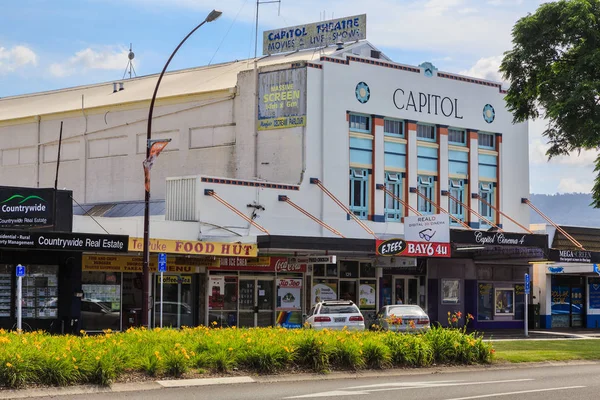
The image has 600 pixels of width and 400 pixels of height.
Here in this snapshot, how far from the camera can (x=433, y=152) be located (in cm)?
4609

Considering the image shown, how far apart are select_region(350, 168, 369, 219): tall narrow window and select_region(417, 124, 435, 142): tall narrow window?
400 centimetres

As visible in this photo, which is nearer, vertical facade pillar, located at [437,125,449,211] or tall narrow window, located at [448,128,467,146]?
vertical facade pillar, located at [437,125,449,211]

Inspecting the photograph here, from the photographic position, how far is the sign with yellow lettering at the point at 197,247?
3203 cm

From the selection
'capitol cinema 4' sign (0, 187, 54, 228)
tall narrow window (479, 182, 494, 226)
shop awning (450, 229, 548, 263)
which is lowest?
shop awning (450, 229, 548, 263)

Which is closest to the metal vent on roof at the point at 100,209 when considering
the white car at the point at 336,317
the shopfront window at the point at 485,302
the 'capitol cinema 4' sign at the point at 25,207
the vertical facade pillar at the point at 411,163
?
the 'capitol cinema 4' sign at the point at 25,207

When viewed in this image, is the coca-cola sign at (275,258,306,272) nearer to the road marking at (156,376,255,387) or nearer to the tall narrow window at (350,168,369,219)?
the tall narrow window at (350,168,369,219)

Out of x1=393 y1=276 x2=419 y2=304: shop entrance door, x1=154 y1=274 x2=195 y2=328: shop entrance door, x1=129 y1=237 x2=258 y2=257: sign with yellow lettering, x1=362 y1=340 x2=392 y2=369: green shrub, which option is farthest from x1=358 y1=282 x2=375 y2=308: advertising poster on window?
x1=362 y1=340 x2=392 y2=369: green shrub

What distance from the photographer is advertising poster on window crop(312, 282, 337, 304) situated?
41656mm

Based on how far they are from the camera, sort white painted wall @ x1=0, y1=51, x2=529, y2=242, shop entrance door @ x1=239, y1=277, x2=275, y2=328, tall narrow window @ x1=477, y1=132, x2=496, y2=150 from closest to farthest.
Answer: shop entrance door @ x1=239, y1=277, x2=275, y2=328
white painted wall @ x1=0, y1=51, x2=529, y2=242
tall narrow window @ x1=477, y1=132, x2=496, y2=150

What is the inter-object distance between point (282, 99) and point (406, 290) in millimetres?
10440

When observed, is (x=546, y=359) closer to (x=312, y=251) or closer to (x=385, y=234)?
(x=312, y=251)

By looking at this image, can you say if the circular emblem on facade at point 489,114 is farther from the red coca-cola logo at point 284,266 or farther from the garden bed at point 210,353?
the garden bed at point 210,353

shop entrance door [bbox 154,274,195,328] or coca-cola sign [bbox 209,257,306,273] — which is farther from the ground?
coca-cola sign [bbox 209,257,306,273]

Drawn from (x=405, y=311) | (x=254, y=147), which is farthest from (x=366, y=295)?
(x=405, y=311)
